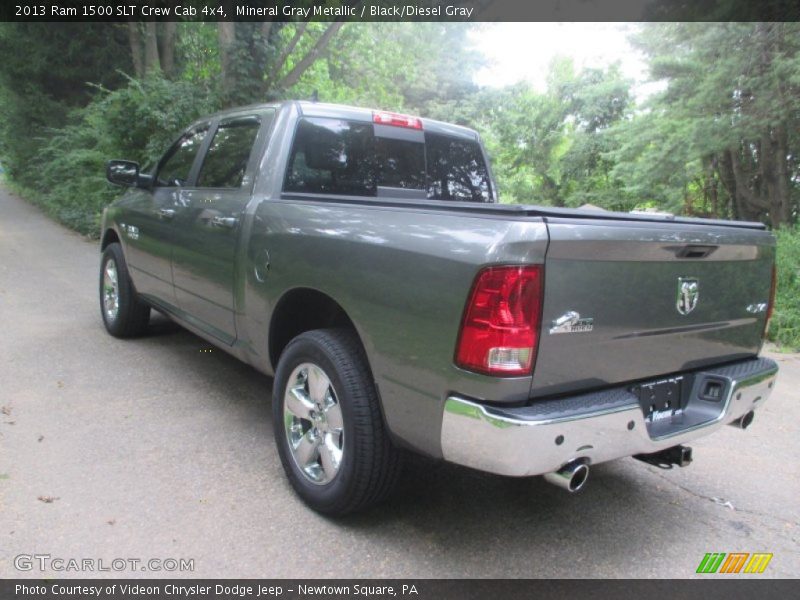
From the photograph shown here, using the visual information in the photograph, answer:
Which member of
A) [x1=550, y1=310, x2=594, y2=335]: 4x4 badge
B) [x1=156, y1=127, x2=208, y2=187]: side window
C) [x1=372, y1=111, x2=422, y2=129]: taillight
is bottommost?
[x1=550, y1=310, x2=594, y2=335]: 4x4 badge

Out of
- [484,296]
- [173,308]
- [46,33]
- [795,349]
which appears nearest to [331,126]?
[173,308]

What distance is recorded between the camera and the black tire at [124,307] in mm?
5449

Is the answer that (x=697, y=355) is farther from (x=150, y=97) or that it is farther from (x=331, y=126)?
(x=150, y=97)

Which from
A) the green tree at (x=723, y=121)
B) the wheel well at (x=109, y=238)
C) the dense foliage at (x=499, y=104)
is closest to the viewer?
the wheel well at (x=109, y=238)

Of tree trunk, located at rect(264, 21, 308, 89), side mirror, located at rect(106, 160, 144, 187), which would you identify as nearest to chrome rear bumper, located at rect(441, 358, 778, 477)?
side mirror, located at rect(106, 160, 144, 187)

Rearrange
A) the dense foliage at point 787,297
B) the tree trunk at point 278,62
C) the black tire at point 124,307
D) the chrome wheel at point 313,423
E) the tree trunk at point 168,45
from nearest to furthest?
the chrome wheel at point 313,423
the black tire at point 124,307
the dense foliage at point 787,297
the tree trunk at point 278,62
the tree trunk at point 168,45

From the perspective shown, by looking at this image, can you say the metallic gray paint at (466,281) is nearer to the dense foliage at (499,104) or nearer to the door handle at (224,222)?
the door handle at (224,222)

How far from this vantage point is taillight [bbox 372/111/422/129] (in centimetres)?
400

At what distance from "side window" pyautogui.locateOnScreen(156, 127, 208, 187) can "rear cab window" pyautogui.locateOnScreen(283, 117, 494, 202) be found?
1.22 meters

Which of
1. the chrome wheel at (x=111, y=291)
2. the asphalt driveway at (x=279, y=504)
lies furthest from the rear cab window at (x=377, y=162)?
the chrome wheel at (x=111, y=291)

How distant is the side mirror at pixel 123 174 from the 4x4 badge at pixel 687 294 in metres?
4.17

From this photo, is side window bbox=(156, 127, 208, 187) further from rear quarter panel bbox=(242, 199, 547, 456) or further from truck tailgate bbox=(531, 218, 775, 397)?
truck tailgate bbox=(531, 218, 775, 397)

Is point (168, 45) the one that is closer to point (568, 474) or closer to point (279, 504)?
point (279, 504)

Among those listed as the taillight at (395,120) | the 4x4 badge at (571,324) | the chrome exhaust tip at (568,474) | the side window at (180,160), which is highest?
the taillight at (395,120)
